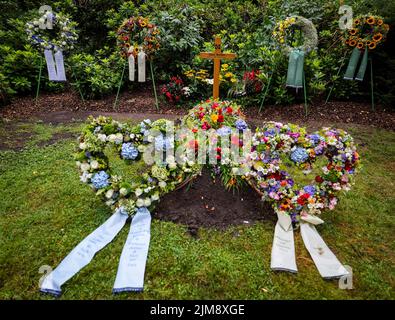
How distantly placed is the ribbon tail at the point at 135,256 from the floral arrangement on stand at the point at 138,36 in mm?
4474

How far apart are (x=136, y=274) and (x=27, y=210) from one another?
1639mm

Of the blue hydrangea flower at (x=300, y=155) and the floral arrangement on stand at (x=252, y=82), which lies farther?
the floral arrangement on stand at (x=252, y=82)

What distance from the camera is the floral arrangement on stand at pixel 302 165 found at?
9.30 feet

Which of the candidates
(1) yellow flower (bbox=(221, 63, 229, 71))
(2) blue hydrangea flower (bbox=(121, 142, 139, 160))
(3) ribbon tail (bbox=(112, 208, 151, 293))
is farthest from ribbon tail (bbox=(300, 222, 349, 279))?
(1) yellow flower (bbox=(221, 63, 229, 71))

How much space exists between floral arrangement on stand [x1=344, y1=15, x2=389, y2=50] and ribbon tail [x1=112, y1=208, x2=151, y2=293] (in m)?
5.44

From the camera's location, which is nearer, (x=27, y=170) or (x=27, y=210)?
(x=27, y=210)

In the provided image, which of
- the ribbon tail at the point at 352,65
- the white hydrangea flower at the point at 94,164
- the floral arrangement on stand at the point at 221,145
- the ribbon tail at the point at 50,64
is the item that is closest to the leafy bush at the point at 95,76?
the ribbon tail at the point at 50,64

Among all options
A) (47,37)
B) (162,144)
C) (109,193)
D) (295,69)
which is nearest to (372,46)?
(295,69)

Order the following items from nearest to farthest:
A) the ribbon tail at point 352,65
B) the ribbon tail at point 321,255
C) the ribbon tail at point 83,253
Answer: the ribbon tail at point 83,253
the ribbon tail at point 321,255
the ribbon tail at point 352,65

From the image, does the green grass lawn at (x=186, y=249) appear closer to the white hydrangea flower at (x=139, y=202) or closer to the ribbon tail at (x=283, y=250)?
the ribbon tail at (x=283, y=250)

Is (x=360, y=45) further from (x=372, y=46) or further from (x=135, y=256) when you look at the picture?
(x=135, y=256)
